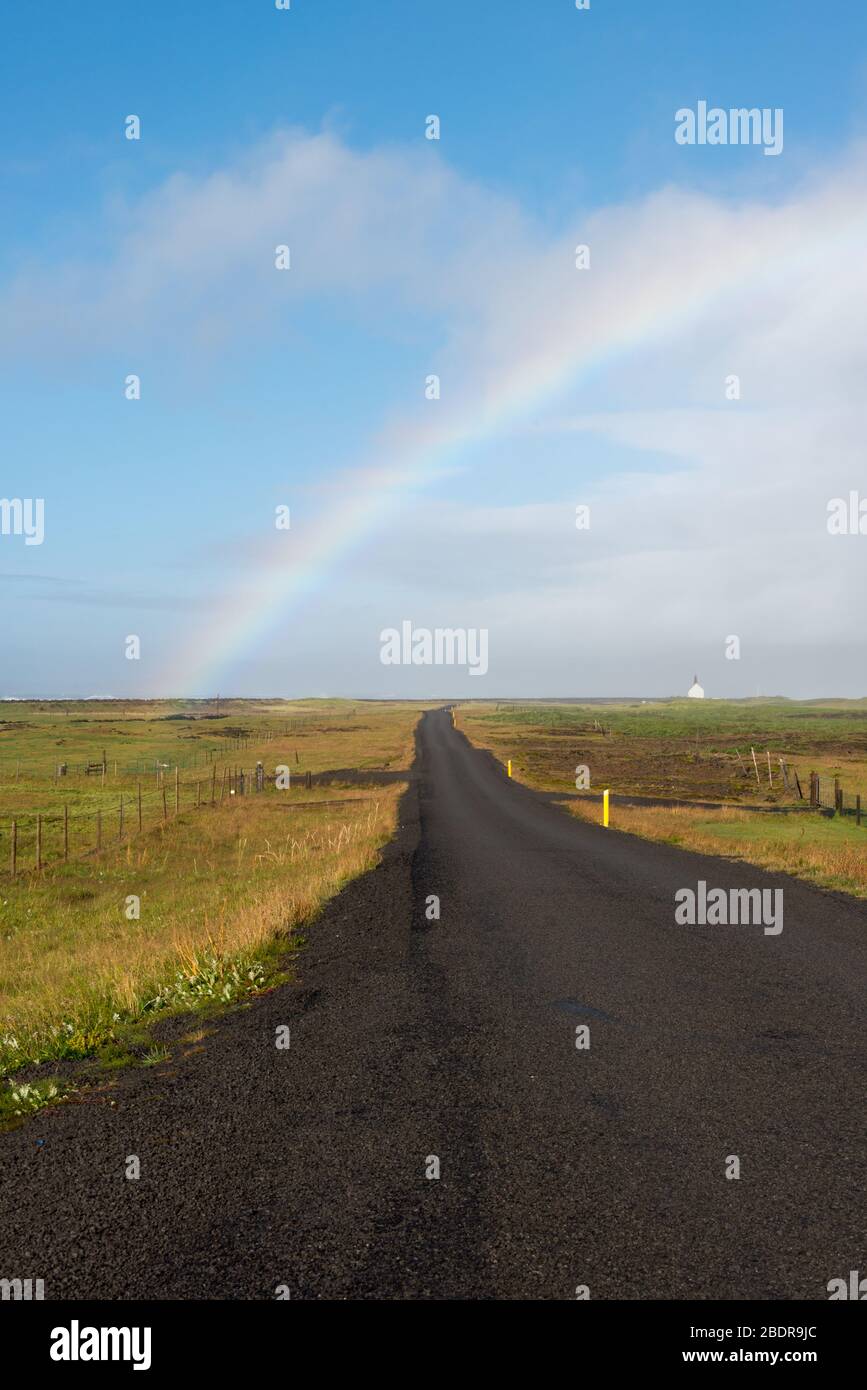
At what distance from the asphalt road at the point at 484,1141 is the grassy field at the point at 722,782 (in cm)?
918

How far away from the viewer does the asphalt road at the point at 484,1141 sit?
14.9 ft

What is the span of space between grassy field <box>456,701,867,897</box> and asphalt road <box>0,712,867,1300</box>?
9.18 meters

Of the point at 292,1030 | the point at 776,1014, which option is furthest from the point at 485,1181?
the point at 776,1014

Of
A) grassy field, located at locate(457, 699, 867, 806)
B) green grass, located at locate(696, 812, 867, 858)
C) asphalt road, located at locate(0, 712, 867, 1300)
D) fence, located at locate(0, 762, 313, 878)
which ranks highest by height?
asphalt road, located at locate(0, 712, 867, 1300)

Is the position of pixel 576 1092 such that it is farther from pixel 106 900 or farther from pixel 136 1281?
pixel 106 900

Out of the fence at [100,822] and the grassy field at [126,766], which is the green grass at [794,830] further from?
the grassy field at [126,766]

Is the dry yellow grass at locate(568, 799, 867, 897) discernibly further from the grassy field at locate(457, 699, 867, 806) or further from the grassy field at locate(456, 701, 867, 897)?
the grassy field at locate(457, 699, 867, 806)

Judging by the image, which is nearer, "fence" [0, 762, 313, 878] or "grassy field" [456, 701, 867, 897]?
"grassy field" [456, 701, 867, 897]

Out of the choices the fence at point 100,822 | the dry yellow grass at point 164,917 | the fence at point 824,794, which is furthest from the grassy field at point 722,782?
the fence at point 100,822

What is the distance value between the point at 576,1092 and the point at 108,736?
329 ft

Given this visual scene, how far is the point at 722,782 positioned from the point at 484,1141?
1978 inches

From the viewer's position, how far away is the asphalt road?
4555 millimetres

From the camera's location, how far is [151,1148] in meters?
6.11

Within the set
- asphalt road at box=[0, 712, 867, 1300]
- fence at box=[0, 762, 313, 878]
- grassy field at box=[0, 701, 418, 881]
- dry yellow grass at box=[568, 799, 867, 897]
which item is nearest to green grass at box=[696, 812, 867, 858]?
dry yellow grass at box=[568, 799, 867, 897]
